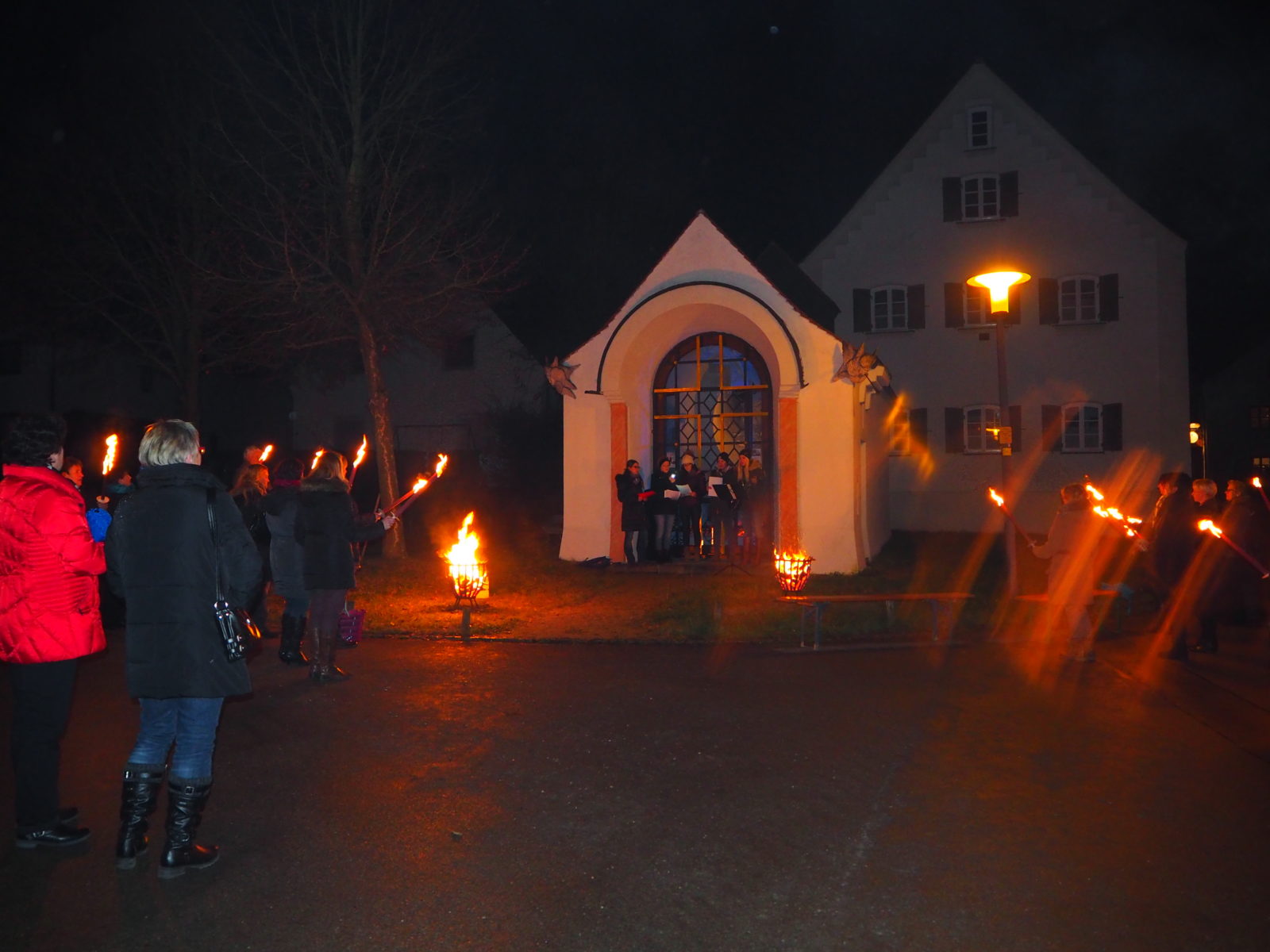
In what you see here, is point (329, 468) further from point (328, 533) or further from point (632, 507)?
point (632, 507)

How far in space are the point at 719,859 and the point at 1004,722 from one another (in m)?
3.26

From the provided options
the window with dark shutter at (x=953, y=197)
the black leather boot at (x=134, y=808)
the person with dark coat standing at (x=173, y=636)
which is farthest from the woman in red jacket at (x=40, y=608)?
the window with dark shutter at (x=953, y=197)

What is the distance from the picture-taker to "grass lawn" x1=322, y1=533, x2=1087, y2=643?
424 inches

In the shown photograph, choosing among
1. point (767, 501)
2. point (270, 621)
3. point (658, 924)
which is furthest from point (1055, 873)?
point (767, 501)

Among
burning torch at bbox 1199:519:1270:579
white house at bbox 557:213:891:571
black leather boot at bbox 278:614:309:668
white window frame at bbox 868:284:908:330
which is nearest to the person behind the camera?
burning torch at bbox 1199:519:1270:579

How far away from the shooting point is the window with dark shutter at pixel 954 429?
25.9 metres

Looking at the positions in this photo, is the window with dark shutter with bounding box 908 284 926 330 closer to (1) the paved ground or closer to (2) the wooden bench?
(2) the wooden bench

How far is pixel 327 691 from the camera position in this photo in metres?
8.05

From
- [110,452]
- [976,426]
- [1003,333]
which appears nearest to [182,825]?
[110,452]

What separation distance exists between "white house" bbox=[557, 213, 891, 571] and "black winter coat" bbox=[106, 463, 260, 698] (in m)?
12.2

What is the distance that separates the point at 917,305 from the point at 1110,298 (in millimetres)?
4543

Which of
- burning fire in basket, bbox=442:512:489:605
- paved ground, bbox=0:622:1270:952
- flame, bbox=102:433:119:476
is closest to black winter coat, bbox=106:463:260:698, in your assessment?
paved ground, bbox=0:622:1270:952

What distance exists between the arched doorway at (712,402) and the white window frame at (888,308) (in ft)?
33.7

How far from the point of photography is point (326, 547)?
8117 mm
